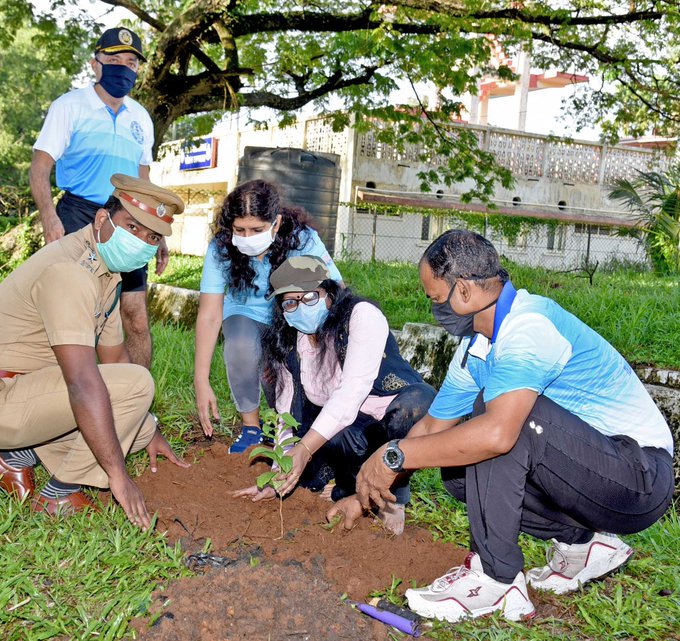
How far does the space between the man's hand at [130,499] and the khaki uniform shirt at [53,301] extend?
0.52m

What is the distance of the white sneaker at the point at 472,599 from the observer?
7.72 ft

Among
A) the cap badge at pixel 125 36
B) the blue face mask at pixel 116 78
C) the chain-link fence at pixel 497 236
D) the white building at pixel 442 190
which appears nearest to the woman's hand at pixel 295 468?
the blue face mask at pixel 116 78

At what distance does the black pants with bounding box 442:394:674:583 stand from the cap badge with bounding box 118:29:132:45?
3244 mm

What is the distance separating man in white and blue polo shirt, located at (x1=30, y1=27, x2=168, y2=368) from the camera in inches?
165

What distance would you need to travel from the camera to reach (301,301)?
3062 mm

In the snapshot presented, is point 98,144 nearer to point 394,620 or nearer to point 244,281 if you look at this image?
point 244,281

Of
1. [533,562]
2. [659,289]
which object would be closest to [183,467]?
[533,562]

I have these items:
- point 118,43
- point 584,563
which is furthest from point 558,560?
point 118,43

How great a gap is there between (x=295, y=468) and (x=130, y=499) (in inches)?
24.9

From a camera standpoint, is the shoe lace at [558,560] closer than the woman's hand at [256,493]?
Yes

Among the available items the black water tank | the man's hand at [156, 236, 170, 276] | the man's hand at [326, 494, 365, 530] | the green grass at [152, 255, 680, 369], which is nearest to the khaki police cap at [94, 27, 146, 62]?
the man's hand at [156, 236, 170, 276]

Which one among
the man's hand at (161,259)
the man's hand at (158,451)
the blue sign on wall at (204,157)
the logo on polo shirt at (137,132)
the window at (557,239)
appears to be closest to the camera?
the man's hand at (158,451)

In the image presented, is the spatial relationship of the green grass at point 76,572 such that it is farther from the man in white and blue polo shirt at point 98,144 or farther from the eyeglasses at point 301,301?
the man in white and blue polo shirt at point 98,144

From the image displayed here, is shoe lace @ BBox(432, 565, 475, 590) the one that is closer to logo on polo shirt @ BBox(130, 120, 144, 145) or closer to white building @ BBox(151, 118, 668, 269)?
logo on polo shirt @ BBox(130, 120, 144, 145)
